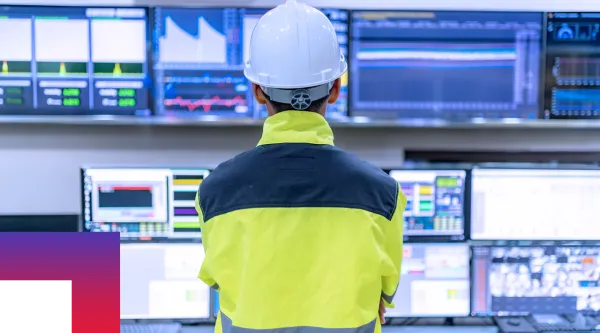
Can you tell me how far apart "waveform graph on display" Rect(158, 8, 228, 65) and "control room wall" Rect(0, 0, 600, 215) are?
0.29 m

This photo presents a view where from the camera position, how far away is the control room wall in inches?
90.3

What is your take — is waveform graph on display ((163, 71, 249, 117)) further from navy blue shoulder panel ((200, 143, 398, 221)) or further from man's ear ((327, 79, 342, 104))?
navy blue shoulder panel ((200, 143, 398, 221))

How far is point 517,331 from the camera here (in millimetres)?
1841

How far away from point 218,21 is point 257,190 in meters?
1.21

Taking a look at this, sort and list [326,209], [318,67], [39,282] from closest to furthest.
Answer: [39,282], [326,209], [318,67]

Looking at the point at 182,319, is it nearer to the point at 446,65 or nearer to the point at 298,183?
the point at 298,183

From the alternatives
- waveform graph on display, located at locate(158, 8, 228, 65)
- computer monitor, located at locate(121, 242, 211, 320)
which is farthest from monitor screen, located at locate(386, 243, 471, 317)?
waveform graph on display, located at locate(158, 8, 228, 65)

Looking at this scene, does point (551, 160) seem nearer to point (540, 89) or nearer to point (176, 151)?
point (540, 89)

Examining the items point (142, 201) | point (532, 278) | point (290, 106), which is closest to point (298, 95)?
point (290, 106)

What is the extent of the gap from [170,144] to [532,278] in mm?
1364

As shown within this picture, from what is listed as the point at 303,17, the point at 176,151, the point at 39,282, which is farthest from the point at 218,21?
the point at 39,282

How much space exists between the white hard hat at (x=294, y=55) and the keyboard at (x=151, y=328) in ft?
3.06

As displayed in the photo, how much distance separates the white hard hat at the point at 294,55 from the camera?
1188 millimetres

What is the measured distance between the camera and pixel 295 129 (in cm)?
113
